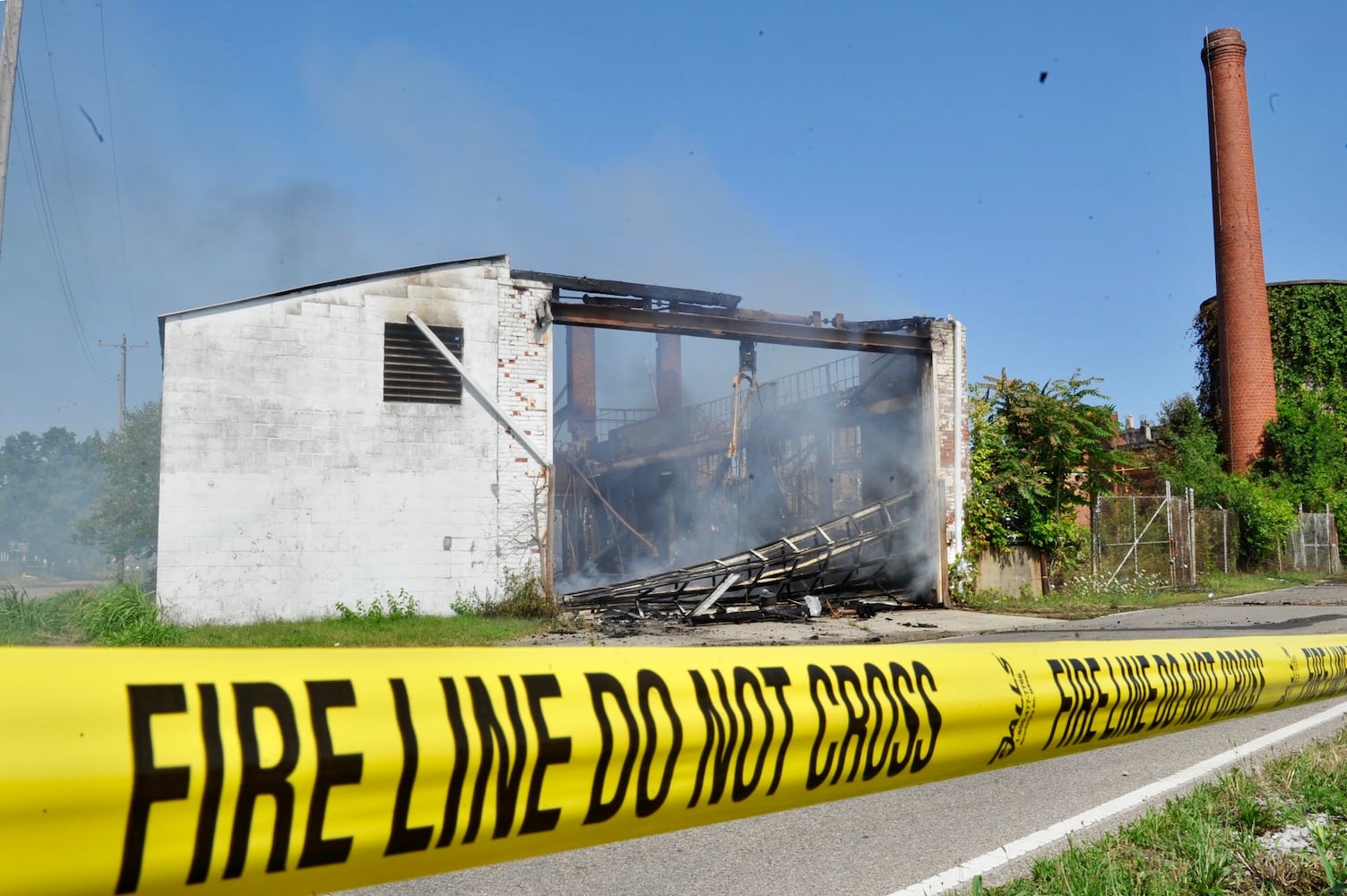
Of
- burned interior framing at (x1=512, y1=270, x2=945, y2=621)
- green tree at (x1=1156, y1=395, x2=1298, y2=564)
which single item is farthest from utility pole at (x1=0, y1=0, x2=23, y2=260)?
green tree at (x1=1156, y1=395, x2=1298, y2=564)

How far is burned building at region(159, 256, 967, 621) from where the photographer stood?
43.3ft

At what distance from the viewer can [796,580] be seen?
57.9 ft

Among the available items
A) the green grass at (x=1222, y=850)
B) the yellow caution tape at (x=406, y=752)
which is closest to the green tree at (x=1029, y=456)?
the green grass at (x=1222, y=850)

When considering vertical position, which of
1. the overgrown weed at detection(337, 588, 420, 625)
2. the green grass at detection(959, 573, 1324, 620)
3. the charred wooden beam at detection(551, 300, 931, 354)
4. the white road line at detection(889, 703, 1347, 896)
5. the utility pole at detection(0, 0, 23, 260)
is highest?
the utility pole at detection(0, 0, 23, 260)

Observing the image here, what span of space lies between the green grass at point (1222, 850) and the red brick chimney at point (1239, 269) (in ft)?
103

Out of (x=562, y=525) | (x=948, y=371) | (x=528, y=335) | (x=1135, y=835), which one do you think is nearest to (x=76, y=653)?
(x=1135, y=835)

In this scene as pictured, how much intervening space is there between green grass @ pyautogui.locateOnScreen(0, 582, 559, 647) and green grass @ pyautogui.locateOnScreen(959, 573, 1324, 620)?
8303 mm

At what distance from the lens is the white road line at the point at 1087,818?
356 cm

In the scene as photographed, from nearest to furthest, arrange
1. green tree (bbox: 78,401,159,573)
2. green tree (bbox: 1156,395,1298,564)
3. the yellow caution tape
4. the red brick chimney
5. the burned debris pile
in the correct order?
the yellow caution tape, the burned debris pile, green tree (bbox: 1156,395,1298,564), green tree (bbox: 78,401,159,573), the red brick chimney

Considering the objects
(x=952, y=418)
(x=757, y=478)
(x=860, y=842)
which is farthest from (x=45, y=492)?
(x=860, y=842)

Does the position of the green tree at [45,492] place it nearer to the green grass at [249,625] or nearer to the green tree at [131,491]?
the green tree at [131,491]

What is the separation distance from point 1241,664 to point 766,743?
7.73ft

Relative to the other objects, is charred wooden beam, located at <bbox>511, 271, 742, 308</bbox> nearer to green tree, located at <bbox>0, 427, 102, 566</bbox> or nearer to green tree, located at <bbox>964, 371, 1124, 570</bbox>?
green tree, located at <bbox>964, 371, 1124, 570</bbox>

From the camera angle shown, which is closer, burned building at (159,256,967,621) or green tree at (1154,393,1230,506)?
burned building at (159,256,967,621)
